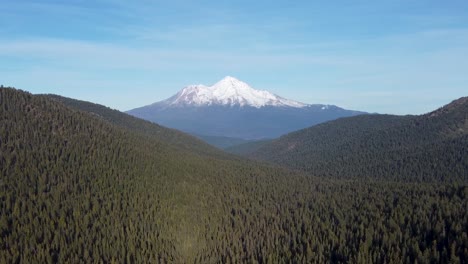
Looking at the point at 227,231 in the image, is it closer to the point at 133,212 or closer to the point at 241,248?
the point at 241,248

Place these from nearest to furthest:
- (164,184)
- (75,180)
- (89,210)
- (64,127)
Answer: (89,210) → (75,180) → (164,184) → (64,127)

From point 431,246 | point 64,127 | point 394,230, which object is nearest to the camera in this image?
point 431,246

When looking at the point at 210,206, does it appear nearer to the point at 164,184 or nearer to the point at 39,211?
the point at 164,184

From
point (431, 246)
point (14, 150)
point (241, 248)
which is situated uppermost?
point (14, 150)

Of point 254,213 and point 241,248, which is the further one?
point 254,213

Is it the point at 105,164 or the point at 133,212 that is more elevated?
the point at 105,164

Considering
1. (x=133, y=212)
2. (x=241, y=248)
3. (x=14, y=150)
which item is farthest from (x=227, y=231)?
(x=14, y=150)
